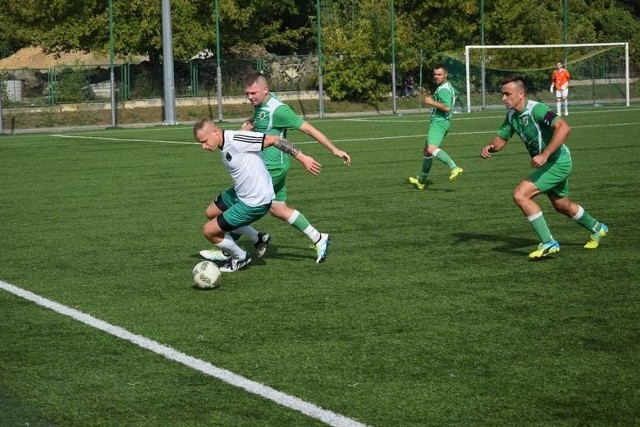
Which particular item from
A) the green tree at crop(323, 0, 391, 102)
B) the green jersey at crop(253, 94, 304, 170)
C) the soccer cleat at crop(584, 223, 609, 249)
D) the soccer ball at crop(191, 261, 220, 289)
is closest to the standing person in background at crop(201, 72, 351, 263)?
the green jersey at crop(253, 94, 304, 170)

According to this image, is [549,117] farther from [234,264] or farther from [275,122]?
[234,264]

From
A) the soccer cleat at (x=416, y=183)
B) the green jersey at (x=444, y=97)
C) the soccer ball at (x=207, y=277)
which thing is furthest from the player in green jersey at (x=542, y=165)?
the green jersey at (x=444, y=97)

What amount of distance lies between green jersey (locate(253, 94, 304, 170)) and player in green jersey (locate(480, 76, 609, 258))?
6.40 feet

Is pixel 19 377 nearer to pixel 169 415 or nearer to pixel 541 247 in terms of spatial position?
pixel 169 415

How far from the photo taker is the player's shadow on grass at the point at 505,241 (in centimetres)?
1081

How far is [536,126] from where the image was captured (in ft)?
34.2

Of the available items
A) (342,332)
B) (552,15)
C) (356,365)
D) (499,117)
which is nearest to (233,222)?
(342,332)

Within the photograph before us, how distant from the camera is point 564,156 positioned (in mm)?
10469

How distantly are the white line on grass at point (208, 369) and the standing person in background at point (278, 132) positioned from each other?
2.62 meters

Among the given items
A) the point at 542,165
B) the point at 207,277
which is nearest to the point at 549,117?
the point at 542,165

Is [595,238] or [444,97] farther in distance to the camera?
[444,97]

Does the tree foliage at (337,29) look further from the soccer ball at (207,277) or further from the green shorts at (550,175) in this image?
the soccer ball at (207,277)

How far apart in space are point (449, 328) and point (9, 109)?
39.5 m

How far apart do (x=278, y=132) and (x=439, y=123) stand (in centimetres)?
702
